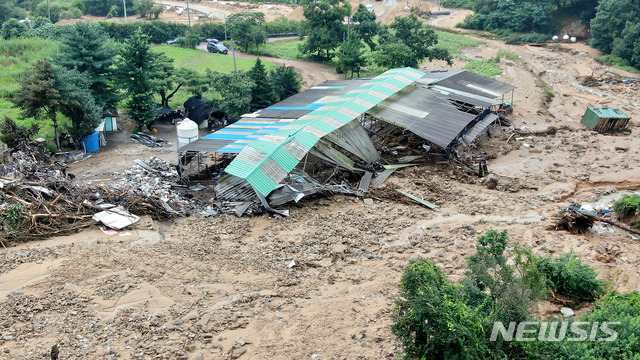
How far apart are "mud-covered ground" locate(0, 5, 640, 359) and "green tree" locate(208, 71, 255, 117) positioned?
19.4 ft

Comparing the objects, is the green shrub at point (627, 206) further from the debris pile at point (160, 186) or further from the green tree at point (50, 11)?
the green tree at point (50, 11)

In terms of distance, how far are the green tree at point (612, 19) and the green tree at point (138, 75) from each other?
41110 mm

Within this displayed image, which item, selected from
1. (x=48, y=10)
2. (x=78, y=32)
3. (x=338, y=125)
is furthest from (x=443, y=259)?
(x=48, y=10)

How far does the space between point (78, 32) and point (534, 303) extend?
2528 cm

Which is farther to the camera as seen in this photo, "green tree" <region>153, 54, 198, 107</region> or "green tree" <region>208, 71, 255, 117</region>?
"green tree" <region>153, 54, 198, 107</region>

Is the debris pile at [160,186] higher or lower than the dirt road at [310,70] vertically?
lower

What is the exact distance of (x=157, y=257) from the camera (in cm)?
1395

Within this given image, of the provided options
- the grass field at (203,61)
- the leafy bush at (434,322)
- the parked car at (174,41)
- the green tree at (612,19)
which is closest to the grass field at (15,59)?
the grass field at (203,61)

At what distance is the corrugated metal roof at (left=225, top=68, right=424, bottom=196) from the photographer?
16984 millimetres

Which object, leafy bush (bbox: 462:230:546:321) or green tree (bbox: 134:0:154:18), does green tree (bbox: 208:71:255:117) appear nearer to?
leafy bush (bbox: 462:230:546:321)

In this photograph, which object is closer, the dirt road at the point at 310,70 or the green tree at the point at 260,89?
the green tree at the point at 260,89

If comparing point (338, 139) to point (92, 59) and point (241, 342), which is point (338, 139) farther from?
point (92, 59)

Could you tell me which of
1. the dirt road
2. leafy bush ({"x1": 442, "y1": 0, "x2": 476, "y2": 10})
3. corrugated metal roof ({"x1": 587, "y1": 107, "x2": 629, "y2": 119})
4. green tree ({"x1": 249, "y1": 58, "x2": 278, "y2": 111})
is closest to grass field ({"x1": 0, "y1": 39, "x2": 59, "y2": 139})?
green tree ({"x1": 249, "y1": 58, "x2": 278, "y2": 111})

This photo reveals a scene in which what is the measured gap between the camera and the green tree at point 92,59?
81.4 feet
